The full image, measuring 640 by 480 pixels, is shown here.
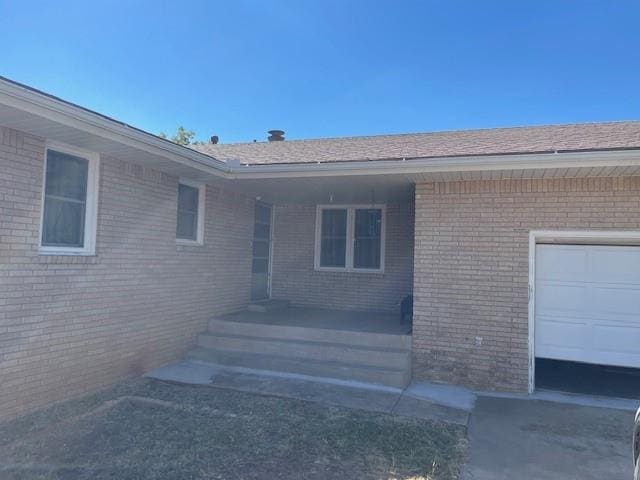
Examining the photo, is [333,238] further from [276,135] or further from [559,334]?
[559,334]

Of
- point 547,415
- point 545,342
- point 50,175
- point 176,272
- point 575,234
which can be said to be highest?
point 50,175

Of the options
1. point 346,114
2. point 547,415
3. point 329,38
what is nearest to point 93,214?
point 547,415

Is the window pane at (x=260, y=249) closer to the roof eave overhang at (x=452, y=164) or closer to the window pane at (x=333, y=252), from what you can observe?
the window pane at (x=333, y=252)

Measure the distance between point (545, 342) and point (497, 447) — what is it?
265 centimetres

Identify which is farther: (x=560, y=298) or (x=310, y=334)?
(x=310, y=334)

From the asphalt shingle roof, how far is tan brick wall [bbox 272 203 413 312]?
60.8 inches

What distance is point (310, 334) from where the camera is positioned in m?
7.44

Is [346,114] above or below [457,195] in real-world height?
above

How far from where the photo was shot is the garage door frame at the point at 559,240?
618 cm

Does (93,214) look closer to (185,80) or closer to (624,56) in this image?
(185,80)

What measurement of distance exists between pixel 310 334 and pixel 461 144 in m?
3.97

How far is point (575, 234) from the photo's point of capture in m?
6.32

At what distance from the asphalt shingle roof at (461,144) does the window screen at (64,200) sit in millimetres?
2875

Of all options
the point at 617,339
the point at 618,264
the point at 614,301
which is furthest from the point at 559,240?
the point at 617,339
